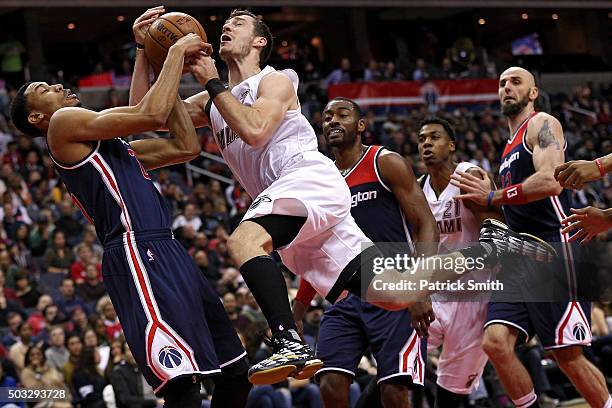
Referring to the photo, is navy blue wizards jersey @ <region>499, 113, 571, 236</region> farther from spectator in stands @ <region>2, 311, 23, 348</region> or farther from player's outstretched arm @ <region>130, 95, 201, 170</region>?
spectator in stands @ <region>2, 311, 23, 348</region>

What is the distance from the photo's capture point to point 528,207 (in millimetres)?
7125

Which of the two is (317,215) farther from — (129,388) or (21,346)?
(21,346)

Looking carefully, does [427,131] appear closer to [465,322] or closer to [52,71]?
[465,322]

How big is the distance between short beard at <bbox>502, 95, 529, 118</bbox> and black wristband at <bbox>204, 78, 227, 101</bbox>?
9.06 feet

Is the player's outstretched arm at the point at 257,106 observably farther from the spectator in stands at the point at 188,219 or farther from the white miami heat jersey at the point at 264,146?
the spectator in stands at the point at 188,219

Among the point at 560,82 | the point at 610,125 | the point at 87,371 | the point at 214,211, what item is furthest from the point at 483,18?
the point at 87,371

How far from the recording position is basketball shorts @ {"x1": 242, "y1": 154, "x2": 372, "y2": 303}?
5359 millimetres

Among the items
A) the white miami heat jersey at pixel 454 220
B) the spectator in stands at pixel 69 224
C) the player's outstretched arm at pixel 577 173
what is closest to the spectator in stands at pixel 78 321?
the spectator in stands at pixel 69 224

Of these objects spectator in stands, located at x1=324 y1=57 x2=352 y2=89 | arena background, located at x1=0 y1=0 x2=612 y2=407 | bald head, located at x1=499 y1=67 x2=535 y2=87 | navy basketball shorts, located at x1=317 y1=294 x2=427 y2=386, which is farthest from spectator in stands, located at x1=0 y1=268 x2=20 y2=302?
spectator in stands, located at x1=324 y1=57 x2=352 y2=89

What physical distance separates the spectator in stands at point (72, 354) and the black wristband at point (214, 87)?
5752 mm

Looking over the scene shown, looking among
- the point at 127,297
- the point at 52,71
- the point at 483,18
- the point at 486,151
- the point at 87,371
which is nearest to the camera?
the point at 127,297

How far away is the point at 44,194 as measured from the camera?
598 inches

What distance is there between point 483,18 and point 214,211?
1814 centimetres

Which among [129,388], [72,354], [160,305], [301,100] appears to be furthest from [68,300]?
[301,100]
